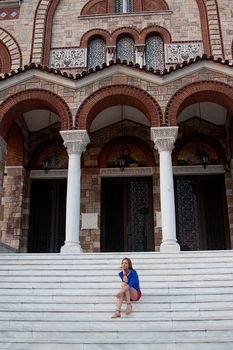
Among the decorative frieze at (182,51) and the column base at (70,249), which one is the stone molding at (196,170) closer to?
the decorative frieze at (182,51)

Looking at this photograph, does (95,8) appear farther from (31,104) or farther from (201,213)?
(201,213)

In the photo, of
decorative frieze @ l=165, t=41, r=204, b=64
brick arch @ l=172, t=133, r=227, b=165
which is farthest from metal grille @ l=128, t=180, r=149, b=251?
decorative frieze @ l=165, t=41, r=204, b=64

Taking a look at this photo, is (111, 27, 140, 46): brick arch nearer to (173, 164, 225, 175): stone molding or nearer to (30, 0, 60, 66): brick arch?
(30, 0, 60, 66): brick arch

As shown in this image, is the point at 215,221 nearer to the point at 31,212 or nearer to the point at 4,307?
the point at 31,212

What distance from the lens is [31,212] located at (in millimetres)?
14102

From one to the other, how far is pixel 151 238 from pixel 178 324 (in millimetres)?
6746

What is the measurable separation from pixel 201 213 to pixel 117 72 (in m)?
5.40

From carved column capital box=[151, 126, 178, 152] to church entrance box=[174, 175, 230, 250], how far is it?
9.96 ft

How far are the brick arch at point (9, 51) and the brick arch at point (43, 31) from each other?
0.57m

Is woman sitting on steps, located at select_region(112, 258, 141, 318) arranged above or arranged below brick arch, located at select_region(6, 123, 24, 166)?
below

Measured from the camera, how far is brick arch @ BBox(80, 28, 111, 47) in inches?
614

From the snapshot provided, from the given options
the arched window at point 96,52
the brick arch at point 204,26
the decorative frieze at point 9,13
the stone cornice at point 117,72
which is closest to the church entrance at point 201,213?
the stone cornice at point 117,72

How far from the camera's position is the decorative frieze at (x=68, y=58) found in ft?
50.1

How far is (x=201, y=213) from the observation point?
13.7 m
